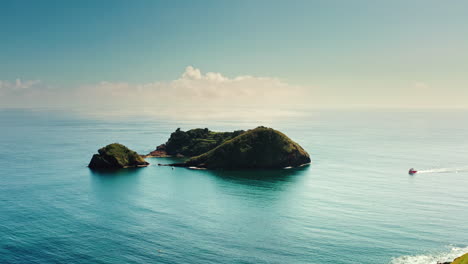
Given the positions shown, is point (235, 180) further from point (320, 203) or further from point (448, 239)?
point (448, 239)

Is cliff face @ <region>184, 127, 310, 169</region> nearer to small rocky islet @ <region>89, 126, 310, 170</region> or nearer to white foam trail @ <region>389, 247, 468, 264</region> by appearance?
small rocky islet @ <region>89, 126, 310, 170</region>

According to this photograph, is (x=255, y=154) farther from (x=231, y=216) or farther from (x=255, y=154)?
(x=231, y=216)

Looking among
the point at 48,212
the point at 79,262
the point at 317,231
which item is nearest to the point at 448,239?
the point at 317,231

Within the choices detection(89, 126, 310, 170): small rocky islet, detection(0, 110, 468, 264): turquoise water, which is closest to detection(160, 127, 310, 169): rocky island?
detection(89, 126, 310, 170): small rocky islet

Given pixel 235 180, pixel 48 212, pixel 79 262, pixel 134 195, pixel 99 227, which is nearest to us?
pixel 79 262

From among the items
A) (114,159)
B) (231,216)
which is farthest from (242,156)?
(231,216)

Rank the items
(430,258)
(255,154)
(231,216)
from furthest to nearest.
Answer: (255,154) < (231,216) < (430,258)

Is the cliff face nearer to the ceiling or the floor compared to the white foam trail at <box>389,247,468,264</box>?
nearer to the ceiling
